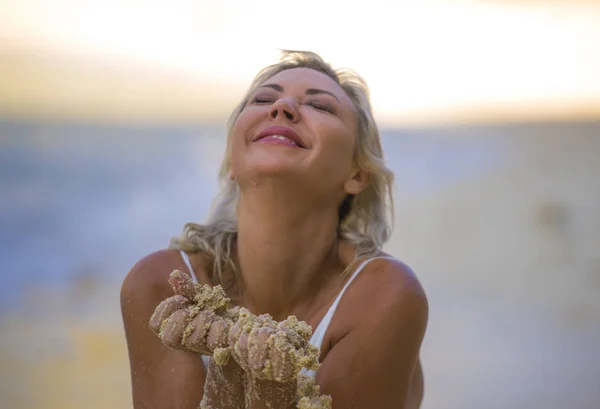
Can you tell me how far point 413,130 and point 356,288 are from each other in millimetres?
1727

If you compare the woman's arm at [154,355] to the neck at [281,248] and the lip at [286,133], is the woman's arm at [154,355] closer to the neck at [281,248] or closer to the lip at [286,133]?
the neck at [281,248]

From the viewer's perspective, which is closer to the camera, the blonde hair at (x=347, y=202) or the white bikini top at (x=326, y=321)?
the white bikini top at (x=326, y=321)

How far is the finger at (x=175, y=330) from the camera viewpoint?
1084mm

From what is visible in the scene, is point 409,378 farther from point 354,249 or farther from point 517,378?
point 517,378

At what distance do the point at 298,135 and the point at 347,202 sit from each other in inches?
11.3

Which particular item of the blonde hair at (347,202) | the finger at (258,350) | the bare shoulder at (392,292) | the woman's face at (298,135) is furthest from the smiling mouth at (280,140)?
the finger at (258,350)

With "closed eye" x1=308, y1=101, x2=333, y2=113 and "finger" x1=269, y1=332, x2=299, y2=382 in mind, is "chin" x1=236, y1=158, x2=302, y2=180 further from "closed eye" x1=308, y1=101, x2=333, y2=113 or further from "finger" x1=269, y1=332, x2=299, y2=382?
"finger" x1=269, y1=332, x2=299, y2=382

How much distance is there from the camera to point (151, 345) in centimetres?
147

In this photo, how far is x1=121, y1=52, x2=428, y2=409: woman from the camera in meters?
1.35

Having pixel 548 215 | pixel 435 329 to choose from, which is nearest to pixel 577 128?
pixel 548 215

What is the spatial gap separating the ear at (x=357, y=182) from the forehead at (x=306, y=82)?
0.16 meters

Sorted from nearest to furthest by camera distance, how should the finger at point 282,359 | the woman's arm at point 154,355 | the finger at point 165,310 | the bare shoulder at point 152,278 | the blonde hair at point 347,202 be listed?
the finger at point 282,359 < the finger at point 165,310 < the woman's arm at point 154,355 < the bare shoulder at point 152,278 < the blonde hair at point 347,202

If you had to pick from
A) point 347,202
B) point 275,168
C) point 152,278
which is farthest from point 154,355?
point 347,202

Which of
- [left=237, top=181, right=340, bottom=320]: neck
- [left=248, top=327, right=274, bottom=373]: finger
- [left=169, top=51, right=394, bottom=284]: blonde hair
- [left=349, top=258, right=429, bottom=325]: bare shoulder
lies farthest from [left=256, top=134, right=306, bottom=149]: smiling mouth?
[left=248, top=327, right=274, bottom=373]: finger
